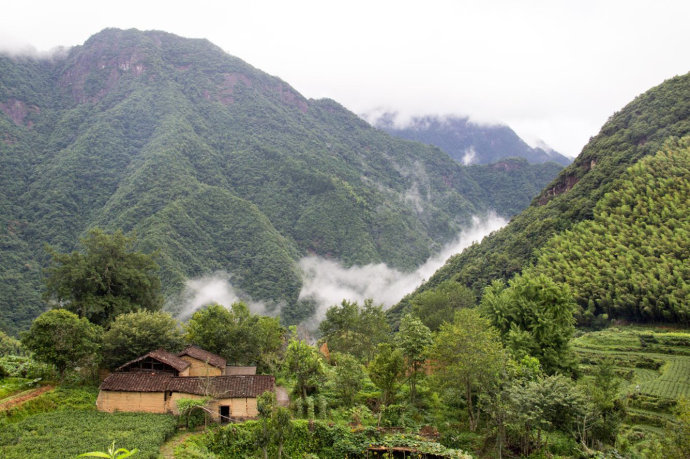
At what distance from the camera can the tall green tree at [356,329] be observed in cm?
4147

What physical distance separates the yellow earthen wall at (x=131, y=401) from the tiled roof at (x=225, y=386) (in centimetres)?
89

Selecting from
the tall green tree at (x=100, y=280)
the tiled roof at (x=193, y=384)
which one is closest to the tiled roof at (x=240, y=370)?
the tiled roof at (x=193, y=384)

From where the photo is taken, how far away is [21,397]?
22719mm

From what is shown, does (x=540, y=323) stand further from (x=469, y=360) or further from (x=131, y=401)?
(x=131, y=401)

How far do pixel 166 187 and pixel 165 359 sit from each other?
348 ft

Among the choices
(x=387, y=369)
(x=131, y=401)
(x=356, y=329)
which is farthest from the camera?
(x=356, y=329)

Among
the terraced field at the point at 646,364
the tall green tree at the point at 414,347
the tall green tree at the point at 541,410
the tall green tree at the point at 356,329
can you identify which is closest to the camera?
the tall green tree at the point at 541,410

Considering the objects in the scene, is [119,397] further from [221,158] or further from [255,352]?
[221,158]

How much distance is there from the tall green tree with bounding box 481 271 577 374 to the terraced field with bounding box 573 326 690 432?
3.11m

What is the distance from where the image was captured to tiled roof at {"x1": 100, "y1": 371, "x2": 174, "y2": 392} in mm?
23375

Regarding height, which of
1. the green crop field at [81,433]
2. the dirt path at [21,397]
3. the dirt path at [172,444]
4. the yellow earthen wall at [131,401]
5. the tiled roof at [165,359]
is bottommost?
the dirt path at [172,444]

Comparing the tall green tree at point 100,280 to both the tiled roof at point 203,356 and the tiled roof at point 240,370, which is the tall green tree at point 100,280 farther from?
the tiled roof at point 240,370

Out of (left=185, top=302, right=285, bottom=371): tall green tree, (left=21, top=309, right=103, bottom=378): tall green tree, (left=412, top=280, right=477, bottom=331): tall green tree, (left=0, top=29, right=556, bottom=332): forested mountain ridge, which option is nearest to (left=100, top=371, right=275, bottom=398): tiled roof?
(left=21, top=309, right=103, bottom=378): tall green tree

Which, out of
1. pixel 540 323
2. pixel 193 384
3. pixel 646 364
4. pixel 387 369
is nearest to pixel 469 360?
pixel 387 369
